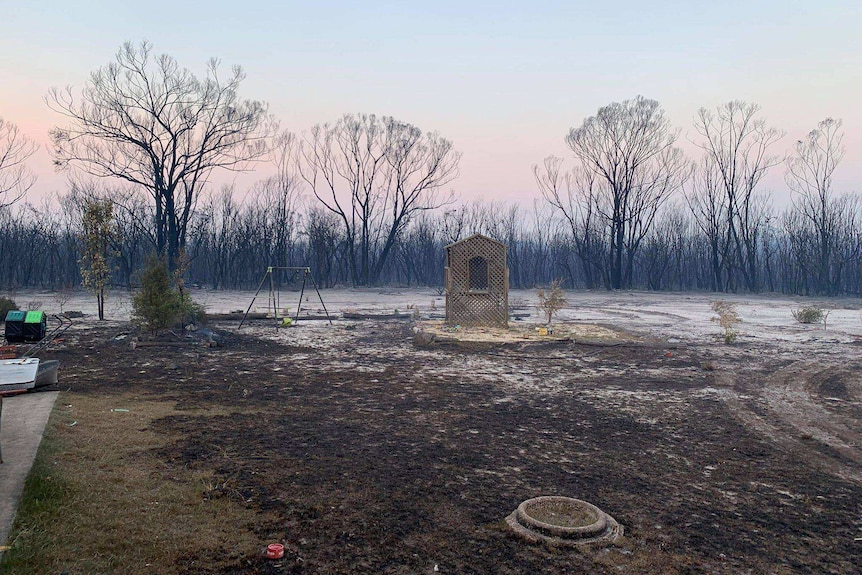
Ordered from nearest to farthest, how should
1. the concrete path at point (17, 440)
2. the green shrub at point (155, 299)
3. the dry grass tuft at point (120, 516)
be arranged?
1. the dry grass tuft at point (120, 516)
2. the concrete path at point (17, 440)
3. the green shrub at point (155, 299)

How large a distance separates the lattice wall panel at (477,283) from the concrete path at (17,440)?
1000cm

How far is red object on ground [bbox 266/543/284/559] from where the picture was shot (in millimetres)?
3152

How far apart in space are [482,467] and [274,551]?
203 cm

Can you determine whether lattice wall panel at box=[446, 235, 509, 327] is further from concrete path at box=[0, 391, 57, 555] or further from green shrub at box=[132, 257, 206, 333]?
concrete path at box=[0, 391, 57, 555]

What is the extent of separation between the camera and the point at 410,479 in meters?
4.45

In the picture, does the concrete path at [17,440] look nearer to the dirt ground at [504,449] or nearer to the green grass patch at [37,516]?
the green grass patch at [37,516]

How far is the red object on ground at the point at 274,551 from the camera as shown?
10.3ft

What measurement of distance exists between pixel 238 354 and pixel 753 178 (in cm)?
3556

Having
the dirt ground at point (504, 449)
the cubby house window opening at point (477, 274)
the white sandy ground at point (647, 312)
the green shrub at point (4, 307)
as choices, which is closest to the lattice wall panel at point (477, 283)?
the cubby house window opening at point (477, 274)

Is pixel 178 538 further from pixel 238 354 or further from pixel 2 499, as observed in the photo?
pixel 238 354

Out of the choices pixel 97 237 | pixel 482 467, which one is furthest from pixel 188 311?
pixel 482 467

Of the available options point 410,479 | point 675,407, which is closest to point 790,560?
point 410,479

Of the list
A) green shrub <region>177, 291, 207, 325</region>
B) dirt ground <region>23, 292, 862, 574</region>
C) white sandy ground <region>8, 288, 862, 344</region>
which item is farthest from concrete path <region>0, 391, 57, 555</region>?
white sandy ground <region>8, 288, 862, 344</region>

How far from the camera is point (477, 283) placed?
51.3ft
